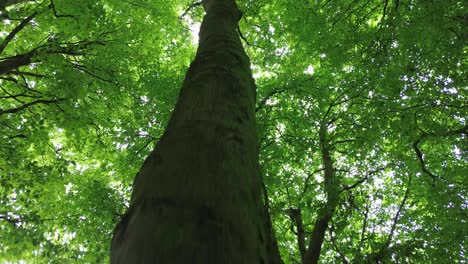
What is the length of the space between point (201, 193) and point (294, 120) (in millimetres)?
7753

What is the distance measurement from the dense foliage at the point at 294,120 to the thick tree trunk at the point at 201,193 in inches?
138

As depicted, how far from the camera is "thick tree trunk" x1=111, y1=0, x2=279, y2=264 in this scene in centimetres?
99

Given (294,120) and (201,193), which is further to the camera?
(294,120)

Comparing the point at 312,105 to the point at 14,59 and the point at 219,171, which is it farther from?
the point at 219,171

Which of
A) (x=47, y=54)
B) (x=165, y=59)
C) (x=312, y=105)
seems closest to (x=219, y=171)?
(x=47, y=54)

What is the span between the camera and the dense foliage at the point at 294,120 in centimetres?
566

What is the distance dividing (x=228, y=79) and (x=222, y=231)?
132cm

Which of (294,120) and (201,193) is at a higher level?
(294,120)

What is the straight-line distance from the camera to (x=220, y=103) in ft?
6.11

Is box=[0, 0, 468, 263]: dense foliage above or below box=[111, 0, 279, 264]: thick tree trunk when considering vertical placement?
above

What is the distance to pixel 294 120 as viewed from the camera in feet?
28.5

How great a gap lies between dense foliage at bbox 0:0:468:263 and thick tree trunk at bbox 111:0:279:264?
351cm

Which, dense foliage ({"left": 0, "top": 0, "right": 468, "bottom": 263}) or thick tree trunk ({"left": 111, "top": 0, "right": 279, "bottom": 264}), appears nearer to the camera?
thick tree trunk ({"left": 111, "top": 0, "right": 279, "bottom": 264})

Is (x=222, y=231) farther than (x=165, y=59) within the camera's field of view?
No
